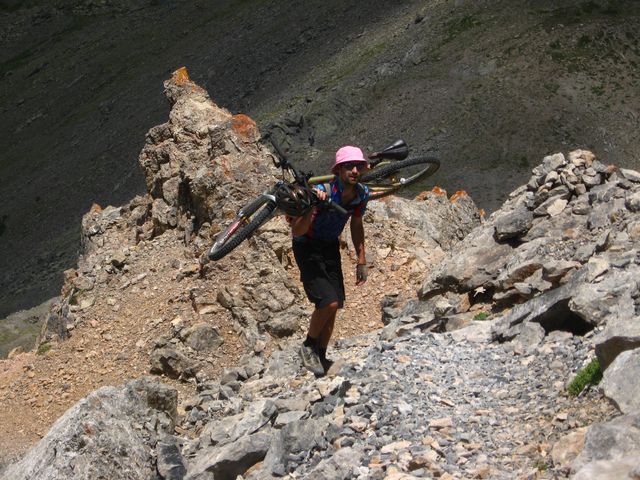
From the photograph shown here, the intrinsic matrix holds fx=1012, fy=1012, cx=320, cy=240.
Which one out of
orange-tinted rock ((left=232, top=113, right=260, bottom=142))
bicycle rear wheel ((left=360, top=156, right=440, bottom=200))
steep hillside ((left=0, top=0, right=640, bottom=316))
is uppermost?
bicycle rear wheel ((left=360, top=156, right=440, bottom=200))

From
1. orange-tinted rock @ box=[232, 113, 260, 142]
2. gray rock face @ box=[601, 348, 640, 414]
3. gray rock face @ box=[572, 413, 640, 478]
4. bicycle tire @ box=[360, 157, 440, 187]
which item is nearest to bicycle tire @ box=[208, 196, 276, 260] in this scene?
bicycle tire @ box=[360, 157, 440, 187]

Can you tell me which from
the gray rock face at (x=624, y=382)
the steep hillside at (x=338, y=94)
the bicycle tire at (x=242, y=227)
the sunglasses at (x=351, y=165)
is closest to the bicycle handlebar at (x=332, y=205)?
the sunglasses at (x=351, y=165)

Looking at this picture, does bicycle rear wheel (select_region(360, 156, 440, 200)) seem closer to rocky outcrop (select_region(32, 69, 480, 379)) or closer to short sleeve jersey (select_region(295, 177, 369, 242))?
short sleeve jersey (select_region(295, 177, 369, 242))

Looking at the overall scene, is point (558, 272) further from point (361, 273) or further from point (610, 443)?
point (610, 443)

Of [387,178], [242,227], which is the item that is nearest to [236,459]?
[242,227]

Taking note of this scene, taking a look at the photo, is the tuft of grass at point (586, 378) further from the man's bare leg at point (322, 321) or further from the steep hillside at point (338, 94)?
the steep hillside at point (338, 94)

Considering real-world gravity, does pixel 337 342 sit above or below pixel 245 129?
below

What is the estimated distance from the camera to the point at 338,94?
185 ft

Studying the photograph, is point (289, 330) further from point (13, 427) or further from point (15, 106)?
point (15, 106)

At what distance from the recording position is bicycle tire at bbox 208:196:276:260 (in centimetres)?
1319

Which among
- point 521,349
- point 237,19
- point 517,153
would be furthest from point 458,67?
point 521,349

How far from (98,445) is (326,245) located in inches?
147

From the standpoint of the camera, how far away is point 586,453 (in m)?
8.06

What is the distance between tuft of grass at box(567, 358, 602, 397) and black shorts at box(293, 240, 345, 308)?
11.2 ft
